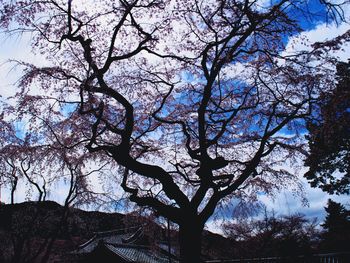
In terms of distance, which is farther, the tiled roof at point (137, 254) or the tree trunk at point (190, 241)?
the tiled roof at point (137, 254)

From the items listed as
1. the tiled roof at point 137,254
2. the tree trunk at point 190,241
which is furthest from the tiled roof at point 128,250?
the tree trunk at point 190,241

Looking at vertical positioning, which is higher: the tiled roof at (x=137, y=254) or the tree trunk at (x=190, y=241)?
the tree trunk at (x=190, y=241)

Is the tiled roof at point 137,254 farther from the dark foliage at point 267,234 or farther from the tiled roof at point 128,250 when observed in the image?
the dark foliage at point 267,234

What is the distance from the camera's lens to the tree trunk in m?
7.55

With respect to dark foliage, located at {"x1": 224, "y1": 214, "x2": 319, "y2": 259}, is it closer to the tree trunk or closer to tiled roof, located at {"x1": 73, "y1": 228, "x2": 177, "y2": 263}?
tiled roof, located at {"x1": 73, "y1": 228, "x2": 177, "y2": 263}

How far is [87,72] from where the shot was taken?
8352mm

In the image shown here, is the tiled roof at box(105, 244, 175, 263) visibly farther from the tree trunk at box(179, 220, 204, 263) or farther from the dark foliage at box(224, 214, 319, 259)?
the tree trunk at box(179, 220, 204, 263)

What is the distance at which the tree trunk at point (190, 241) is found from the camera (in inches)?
297

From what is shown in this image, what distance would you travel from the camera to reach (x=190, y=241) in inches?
301

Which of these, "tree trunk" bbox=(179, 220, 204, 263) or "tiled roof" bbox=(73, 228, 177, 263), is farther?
"tiled roof" bbox=(73, 228, 177, 263)

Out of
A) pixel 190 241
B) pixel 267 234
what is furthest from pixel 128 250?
pixel 190 241

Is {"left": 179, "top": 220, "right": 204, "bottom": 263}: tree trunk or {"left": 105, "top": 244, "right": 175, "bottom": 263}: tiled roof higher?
{"left": 179, "top": 220, "right": 204, "bottom": 263}: tree trunk

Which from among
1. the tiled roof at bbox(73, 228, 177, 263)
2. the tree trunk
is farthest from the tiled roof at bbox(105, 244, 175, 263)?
the tree trunk

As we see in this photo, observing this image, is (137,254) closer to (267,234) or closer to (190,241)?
(267,234)
